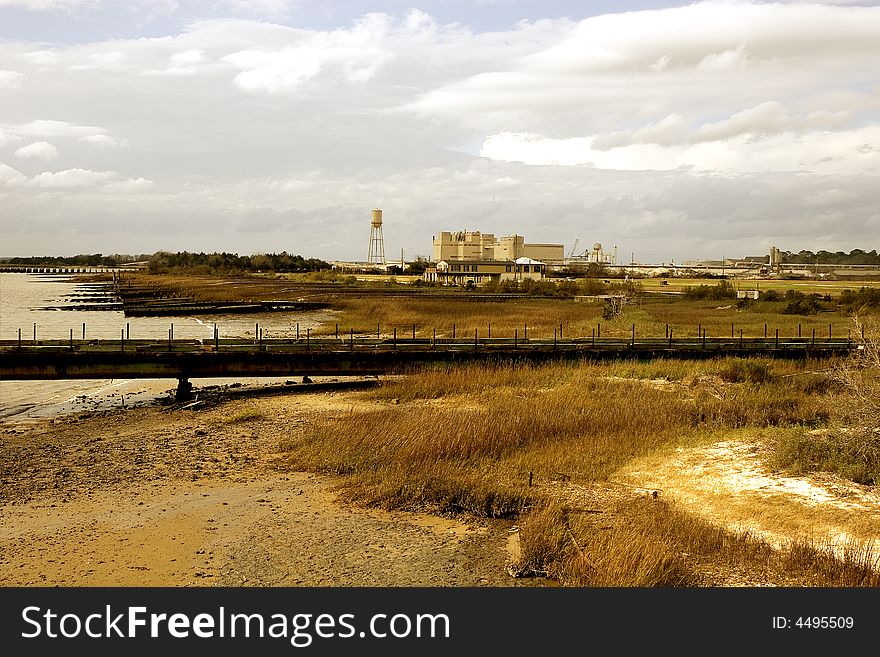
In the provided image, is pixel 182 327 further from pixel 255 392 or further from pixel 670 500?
pixel 670 500

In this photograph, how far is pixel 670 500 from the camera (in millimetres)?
16750

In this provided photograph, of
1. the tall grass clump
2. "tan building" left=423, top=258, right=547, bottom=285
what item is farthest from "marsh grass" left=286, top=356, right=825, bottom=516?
"tan building" left=423, top=258, right=547, bottom=285

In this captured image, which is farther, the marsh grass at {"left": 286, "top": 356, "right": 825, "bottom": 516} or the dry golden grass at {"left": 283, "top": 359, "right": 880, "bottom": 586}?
the marsh grass at {"left": 286, "top": 356, "right": 825, "bottom": 516}

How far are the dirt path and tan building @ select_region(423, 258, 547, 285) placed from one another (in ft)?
356

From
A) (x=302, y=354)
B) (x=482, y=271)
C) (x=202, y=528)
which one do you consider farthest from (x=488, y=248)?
(x=202, y=528)

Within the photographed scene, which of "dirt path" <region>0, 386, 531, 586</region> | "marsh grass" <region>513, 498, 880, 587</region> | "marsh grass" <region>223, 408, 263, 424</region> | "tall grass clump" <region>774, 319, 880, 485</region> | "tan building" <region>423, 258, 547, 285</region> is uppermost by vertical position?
"tan building" <region>423, 258, 547, 285</region>

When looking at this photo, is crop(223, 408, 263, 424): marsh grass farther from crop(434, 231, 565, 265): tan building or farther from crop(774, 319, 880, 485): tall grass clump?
crop(434, 231, 565, 265): tan building

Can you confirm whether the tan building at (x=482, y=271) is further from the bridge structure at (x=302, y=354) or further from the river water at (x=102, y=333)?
the bridge structure at (x=302, y=354)

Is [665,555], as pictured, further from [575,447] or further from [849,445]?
[849,445]

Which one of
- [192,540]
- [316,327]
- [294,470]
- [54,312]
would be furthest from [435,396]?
[54,312]

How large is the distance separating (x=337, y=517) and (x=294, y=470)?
425 cm

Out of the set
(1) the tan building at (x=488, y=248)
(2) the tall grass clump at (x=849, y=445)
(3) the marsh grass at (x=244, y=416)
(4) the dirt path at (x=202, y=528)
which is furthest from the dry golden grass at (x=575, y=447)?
Result: (1) the tan building at (x=488, y=248)

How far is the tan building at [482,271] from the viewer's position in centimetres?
13050

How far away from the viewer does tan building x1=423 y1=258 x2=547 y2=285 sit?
5138 inches
